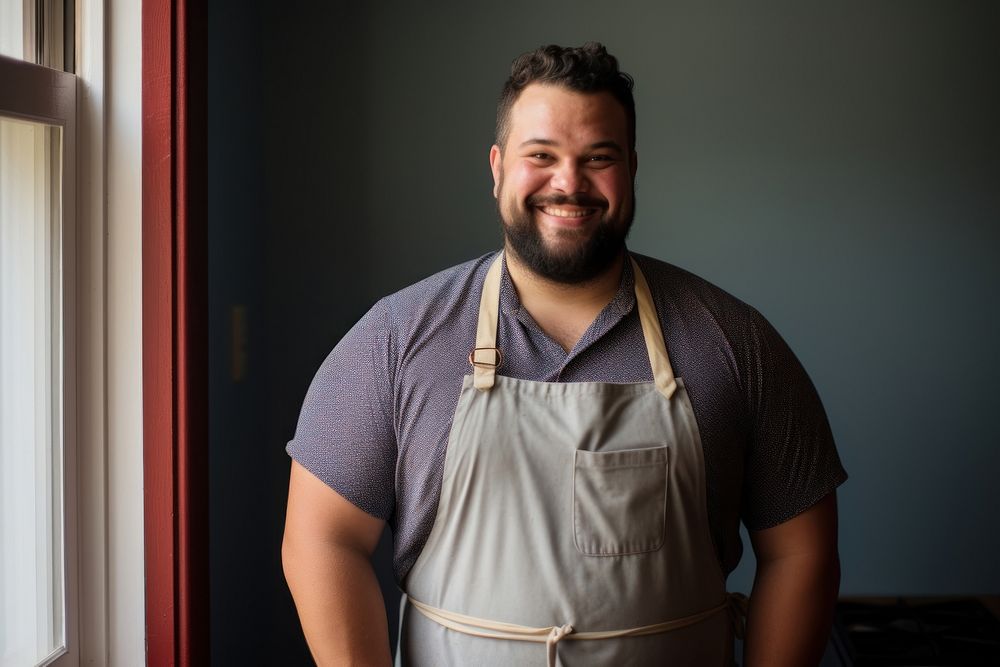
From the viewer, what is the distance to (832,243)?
Answer: 2418 mm

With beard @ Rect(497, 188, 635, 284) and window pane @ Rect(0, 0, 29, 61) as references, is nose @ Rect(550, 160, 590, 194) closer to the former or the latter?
beard @ Rect(497, 188, 635, 284)

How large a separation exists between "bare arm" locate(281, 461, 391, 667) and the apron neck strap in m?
0.28

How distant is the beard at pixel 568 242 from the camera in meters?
1.41

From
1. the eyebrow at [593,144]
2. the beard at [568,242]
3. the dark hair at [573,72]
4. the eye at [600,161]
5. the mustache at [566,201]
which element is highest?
the dark hair at [573,72]

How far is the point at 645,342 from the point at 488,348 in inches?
9.3

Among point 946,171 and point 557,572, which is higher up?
point 946,171

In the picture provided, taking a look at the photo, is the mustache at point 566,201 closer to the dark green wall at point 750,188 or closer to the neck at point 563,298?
the neck at point 563,298

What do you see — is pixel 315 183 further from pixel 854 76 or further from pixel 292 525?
pixel 854 76

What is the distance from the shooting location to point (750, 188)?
94.9 inches

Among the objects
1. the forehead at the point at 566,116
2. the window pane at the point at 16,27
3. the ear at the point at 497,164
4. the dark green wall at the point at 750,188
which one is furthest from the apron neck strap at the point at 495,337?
the dark green wall at the point at 750,188

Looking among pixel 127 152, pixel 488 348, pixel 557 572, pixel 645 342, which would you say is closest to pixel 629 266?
pixel 645 342

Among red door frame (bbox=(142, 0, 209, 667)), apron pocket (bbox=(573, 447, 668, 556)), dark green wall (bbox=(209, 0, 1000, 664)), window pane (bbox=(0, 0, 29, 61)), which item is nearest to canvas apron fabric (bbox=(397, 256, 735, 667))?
apron pocket (bbox=(573, 447, 668, 556))

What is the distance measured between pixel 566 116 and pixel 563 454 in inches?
19.3

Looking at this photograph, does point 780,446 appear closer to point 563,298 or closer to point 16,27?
point 563,298
